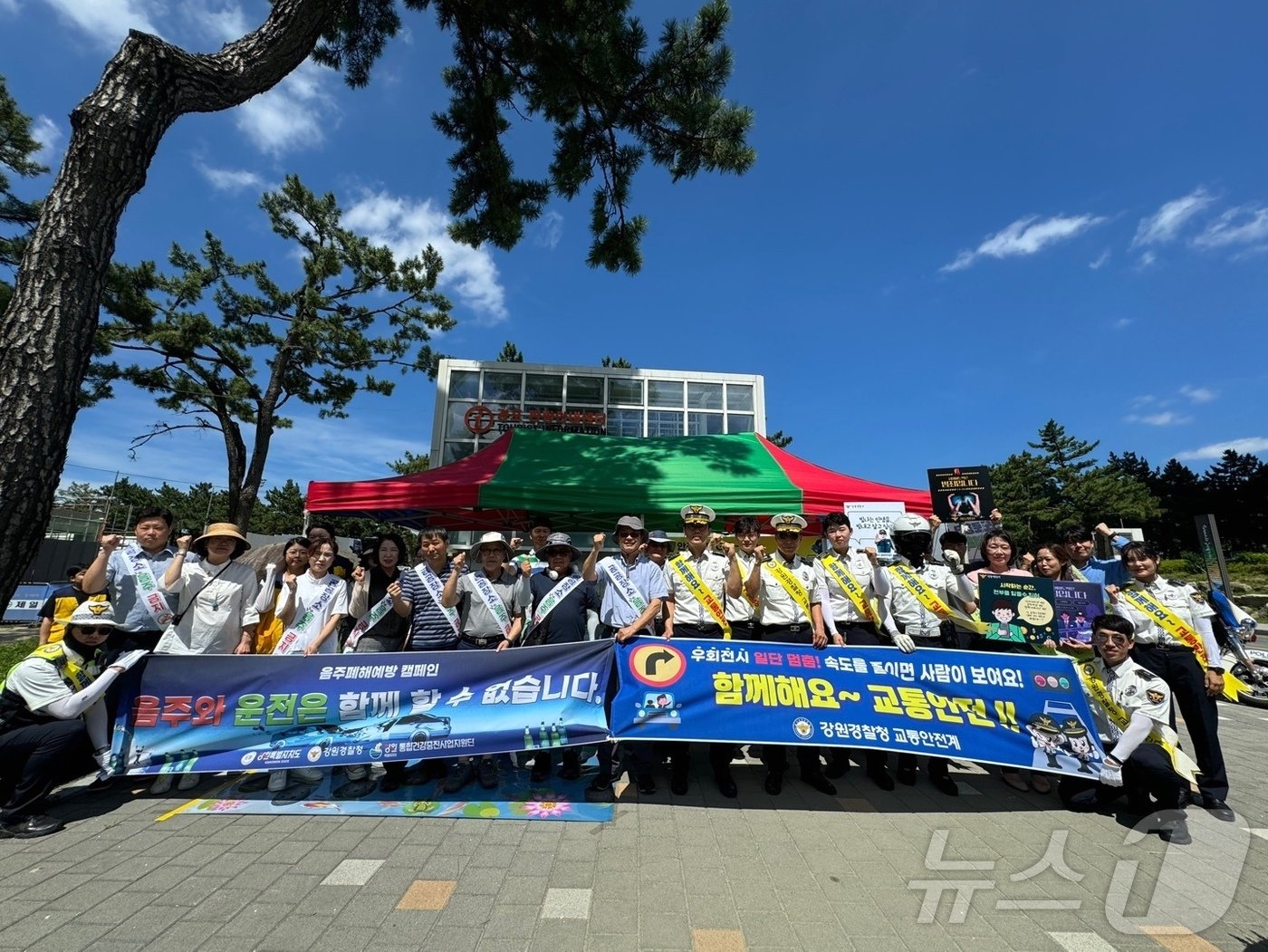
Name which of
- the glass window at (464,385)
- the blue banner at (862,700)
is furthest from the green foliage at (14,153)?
the blue banner at (862,700)

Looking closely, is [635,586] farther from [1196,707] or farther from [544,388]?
[544,388]

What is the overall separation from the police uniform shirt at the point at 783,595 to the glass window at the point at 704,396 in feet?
31.2

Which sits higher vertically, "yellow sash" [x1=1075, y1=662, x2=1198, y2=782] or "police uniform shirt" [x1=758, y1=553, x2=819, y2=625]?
"police uniform shirt" [x1=758, y1=553, x2=819, y2=625]

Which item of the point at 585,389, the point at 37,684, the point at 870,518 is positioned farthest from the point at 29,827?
the point at 585,389

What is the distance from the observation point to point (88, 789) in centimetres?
348

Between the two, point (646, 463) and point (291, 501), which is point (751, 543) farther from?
point (291, 501)

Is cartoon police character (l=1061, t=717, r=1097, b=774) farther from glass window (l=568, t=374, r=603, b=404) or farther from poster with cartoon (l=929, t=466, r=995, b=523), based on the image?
glass window (l=568, t=374, r=603, b=404)

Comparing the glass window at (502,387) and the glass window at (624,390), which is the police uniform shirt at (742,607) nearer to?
the glass window at (624,390)

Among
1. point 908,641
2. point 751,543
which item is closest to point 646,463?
point 751,543

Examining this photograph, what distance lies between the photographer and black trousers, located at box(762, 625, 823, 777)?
12.0ft

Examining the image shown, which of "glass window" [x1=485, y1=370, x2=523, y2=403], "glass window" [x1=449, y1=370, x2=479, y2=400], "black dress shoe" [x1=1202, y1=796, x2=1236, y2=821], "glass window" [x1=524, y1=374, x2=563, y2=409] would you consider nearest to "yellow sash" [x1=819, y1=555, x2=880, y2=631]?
"black dress shoe" [x1=1202, y1=796, x2=1236, y2=821]

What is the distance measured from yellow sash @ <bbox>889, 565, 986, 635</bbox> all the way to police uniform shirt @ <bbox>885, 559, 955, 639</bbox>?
2 centimetres

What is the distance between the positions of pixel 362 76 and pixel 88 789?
24.6ft

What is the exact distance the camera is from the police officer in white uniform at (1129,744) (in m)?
3.29
